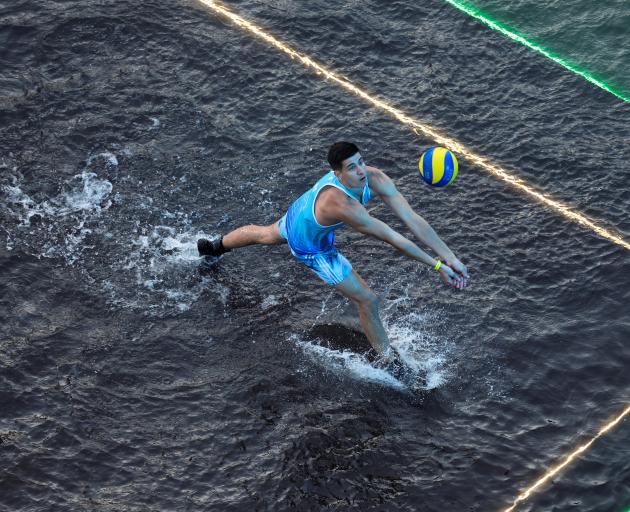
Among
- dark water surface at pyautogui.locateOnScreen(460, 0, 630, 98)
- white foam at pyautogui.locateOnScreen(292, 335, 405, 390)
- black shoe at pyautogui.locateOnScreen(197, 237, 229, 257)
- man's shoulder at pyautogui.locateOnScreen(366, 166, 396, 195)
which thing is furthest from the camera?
dark water surface at pyautogui.locateOnScreen(460, 0, 630, 98)

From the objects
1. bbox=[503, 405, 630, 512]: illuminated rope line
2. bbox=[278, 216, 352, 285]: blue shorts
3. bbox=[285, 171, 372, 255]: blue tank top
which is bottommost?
bbox=[503, 405, 630, 512]: illuminated rope line

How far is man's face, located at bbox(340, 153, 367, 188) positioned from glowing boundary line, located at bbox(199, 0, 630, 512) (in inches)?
107

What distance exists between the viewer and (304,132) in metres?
10.7

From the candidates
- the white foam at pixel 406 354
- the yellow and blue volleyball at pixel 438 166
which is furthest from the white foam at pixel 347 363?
the yellow and blue volleyball at pixel 438 166

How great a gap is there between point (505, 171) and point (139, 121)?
13.4 ft

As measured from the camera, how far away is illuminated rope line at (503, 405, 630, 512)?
7183 mm

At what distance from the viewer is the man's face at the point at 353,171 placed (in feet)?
24.7

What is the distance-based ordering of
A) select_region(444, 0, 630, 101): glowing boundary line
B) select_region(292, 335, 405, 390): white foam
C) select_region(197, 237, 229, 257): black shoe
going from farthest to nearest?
select_region(444, 0, 630, 101): glowing boundary line, select_region(197, 237, 229, 257): black shoe, select_region(292, 335, 405, 390): white foam

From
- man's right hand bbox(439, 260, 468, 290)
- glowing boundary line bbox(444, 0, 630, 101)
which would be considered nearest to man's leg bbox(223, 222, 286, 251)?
man's right hand bbox(439, 260, 468, 290)

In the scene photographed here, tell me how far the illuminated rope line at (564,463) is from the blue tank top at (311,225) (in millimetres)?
2518

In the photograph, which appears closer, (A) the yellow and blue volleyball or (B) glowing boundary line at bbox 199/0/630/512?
(B) glowing boundary line at bbox 199/0/630/512

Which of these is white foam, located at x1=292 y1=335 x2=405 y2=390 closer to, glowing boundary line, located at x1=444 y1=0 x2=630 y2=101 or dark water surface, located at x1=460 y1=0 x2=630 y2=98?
glowing boundary line, located at x1=444 y1=0 x2=630 y2=101

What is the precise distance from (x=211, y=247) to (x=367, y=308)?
177cm

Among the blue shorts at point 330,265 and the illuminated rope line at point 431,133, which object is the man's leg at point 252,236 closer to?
the blue shorts at point 330,265
